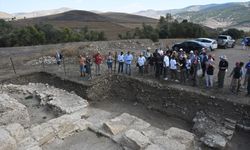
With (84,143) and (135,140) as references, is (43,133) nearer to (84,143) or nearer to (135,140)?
(84,143)

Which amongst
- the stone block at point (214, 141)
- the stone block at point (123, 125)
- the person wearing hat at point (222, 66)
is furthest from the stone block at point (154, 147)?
the person wearing hat at point (222, 66)

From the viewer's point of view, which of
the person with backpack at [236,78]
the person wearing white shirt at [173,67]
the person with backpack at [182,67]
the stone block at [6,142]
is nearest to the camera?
the stone block at [6,142]

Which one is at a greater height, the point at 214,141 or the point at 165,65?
the point at 165,65

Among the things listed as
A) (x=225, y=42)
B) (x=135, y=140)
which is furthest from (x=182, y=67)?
(x=225, y=42)

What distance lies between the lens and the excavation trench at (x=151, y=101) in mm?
12617

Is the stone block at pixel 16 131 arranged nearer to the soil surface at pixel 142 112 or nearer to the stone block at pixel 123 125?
the stone block at pixel 123 125

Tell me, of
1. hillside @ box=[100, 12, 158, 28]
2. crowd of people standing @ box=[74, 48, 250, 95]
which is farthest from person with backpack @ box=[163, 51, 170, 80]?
hillside @ box=[100, 12, 158, 28]

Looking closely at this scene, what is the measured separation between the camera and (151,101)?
51.2 ft

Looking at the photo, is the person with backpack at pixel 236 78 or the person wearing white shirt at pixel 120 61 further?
the person wearing white shirt at pixel 120 61

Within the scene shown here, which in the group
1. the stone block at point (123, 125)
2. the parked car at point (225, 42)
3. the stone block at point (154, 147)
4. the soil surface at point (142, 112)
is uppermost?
the parked car at point (225, 42)

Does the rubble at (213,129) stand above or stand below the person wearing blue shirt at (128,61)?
below

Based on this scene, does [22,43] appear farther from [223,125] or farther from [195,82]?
[223,125]

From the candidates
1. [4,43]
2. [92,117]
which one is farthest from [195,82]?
[4,43]

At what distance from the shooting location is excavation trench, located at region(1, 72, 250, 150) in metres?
12.6
